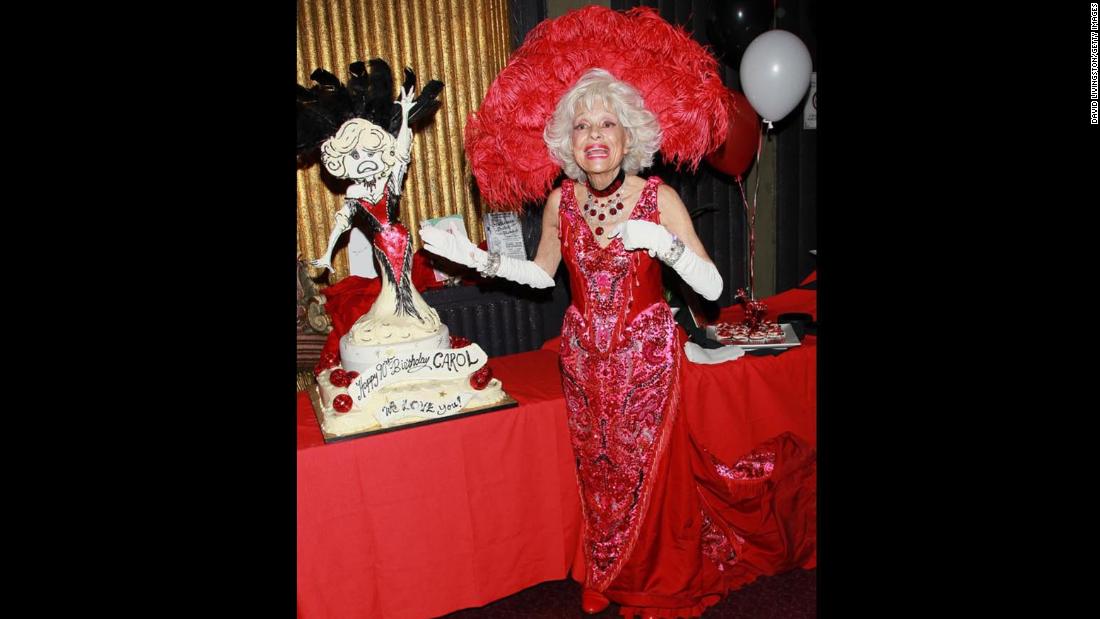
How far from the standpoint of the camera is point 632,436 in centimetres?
221

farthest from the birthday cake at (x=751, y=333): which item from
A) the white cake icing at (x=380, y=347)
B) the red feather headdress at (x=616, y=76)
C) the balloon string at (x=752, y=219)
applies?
the white cake icing at (x=380, y=347)

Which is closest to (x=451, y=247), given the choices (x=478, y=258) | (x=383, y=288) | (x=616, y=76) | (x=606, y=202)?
(x=478, y=258)

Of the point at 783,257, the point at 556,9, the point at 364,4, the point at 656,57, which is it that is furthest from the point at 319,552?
the point at 783,257

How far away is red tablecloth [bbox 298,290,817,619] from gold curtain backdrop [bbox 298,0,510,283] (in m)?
0.85

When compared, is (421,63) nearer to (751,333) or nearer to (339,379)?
(339,379)

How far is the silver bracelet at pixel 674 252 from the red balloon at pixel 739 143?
1.32 metres

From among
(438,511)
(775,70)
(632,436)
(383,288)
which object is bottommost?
(438,511)

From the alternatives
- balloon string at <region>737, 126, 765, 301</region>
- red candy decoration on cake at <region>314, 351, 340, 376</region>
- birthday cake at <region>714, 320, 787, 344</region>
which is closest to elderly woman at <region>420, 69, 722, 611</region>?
red candy decoration on cake at <region>314, 351, 340, 376</region>

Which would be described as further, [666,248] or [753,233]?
[753,233]

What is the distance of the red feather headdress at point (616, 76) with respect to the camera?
219 cm

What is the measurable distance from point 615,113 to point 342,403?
116 cm

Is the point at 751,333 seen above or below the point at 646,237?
below

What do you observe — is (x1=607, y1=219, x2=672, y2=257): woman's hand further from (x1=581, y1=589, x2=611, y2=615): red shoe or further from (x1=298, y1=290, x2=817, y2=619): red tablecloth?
(x1=581, y1=589, x2=611, y2=615): red shoe

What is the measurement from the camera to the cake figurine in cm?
212
